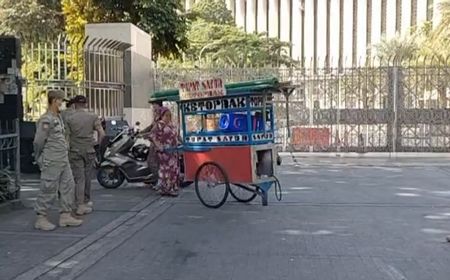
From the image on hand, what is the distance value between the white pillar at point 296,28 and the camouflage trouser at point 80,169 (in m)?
71.1

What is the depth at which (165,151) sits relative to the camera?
11.8 metres

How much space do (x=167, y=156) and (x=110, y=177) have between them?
5.41ft

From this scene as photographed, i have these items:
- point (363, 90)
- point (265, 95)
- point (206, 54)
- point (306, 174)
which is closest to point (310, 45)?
point (206, 54)

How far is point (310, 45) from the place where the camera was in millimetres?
81250

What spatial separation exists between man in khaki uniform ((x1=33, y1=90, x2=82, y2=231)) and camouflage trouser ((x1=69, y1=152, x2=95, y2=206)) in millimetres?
652

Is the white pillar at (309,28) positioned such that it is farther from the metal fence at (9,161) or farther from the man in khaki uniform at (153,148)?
the metal fence at (9,161)

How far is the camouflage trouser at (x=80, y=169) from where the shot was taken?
31.1 ft

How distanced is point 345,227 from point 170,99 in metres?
3.94

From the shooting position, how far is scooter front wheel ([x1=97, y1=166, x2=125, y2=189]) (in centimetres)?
1282

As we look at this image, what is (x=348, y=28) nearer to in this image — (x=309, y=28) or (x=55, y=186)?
(x=309, y=28)

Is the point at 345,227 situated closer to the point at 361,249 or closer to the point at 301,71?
the point at 361,249

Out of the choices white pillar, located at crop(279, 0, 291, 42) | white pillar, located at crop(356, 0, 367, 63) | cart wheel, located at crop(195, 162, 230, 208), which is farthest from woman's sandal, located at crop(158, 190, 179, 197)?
white pillar, located at crop(279, 0, 291, 42)

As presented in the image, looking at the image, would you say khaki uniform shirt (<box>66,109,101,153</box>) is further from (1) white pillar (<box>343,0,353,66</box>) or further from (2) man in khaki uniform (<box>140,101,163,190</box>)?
(1) white pillar (<box>343,0,353,66</box>)

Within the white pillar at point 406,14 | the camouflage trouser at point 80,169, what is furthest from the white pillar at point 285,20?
the camouflage trouser at point 80,169
